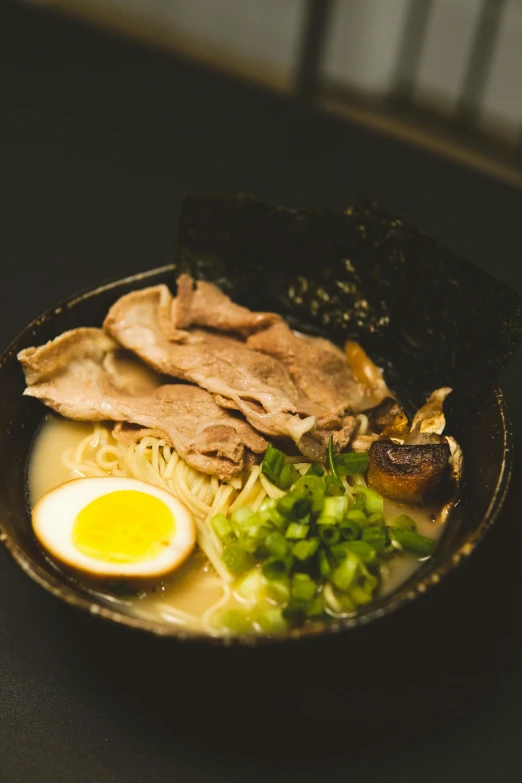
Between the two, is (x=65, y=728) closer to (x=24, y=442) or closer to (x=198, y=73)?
(x=24, y=442)

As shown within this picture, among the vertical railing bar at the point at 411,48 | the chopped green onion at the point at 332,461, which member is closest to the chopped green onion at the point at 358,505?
the chopped green onion at the point at 332,461

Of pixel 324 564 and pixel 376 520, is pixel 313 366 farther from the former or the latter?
pixel 324 564

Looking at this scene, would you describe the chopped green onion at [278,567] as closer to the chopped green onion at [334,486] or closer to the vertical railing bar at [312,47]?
the chopped green onion at [334,486]

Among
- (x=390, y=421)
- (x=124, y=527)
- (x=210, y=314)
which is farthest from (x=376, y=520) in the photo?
(x=210, y=314)

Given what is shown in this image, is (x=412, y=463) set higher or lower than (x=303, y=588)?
higher

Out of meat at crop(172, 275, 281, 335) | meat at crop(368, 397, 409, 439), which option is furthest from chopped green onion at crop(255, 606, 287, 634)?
meat at crop(172, 275, 281, 335)
